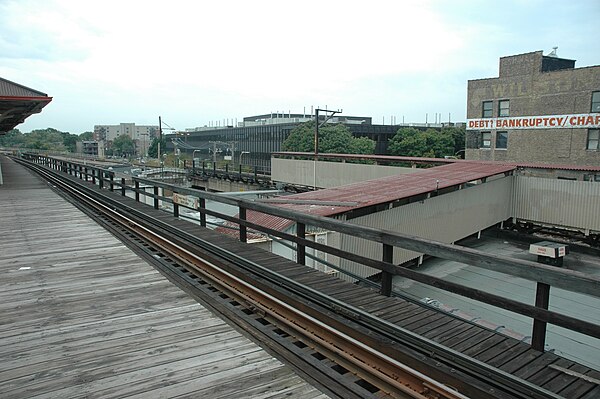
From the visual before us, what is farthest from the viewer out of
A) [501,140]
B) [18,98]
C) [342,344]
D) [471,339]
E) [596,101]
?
[501,140]

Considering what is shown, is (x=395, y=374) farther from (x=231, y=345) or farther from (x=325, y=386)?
(x=231, y=345)

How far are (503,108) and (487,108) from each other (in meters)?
1.50

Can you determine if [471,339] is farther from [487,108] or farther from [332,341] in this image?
[487,108]

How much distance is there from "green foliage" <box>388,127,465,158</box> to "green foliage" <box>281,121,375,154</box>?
3.99 meters

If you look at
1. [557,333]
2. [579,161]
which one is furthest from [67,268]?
[579,161]

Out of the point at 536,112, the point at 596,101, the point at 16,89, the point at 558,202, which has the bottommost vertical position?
the point at 558,202

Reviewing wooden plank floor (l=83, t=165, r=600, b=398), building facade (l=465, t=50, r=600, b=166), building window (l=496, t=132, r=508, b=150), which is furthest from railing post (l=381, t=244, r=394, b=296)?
building window (l=496, t=132, r=508, b=150)

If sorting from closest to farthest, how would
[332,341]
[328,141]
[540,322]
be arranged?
[540,322], [332,341], [328,141]

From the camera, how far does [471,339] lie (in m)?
3.64

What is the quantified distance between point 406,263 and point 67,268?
11.9 m

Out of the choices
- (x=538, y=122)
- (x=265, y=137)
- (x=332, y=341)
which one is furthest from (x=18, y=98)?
(x=265, y=137)

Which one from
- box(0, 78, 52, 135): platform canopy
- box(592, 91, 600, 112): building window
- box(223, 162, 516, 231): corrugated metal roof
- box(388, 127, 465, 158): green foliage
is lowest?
box(223, 162, 516, 231): corrugated metal roof

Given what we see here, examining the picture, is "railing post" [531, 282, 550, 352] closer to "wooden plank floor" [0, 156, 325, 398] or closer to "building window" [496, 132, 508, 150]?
"wooden plank floor" [0, 156, 325, 398]

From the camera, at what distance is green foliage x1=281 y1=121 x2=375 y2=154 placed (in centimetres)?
5927
